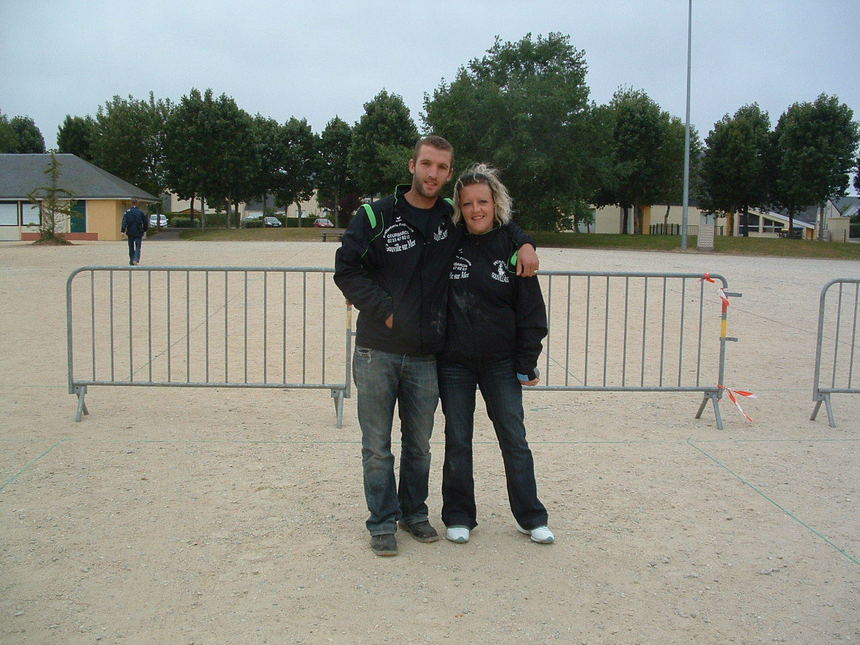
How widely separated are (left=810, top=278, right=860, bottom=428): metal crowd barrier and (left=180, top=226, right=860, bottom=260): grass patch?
75.3 feet

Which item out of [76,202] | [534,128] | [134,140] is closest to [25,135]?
[134,140]

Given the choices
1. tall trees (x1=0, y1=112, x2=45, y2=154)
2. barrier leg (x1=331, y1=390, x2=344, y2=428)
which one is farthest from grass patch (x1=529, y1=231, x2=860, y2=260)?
tall trees (x1=0, y1=112, x2=45, y2=154)

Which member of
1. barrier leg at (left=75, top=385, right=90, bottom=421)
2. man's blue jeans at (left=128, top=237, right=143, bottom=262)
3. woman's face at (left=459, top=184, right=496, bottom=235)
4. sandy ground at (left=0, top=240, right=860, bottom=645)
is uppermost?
woman's face at (left=459, top=184, right=496, bottom=235)

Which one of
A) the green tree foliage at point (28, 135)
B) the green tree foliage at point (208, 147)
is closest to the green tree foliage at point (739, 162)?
the green tree foliage at point (208, 147)

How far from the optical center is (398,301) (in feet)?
12.9

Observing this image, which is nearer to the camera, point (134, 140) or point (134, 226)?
point (134, 226)

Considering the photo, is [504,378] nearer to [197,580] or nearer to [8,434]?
[197,580]

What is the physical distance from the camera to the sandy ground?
342cm

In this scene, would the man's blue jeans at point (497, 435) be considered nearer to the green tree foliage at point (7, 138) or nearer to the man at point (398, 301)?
the man at point (398, 301)

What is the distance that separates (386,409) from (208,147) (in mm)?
57344

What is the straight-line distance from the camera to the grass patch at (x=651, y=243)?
37.0 m

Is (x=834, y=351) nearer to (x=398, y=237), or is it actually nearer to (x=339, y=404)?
(x=339, y=404)

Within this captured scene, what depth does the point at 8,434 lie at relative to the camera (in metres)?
6.18

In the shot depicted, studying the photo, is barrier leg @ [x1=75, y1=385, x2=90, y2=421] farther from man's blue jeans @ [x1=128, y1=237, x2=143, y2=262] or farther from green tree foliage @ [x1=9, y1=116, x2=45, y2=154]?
green tree foliage @ [x1=9, y1=116, x2=45, y2=154]
